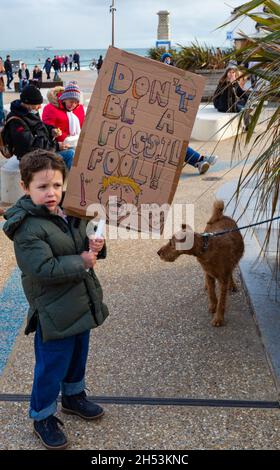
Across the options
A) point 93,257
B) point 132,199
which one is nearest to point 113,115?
point 132,199

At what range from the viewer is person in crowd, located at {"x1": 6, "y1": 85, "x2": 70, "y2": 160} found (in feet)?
20.6

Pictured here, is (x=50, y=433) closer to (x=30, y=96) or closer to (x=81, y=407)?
(x=81, y=407)

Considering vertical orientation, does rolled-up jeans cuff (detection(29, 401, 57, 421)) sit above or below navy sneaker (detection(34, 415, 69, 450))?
above

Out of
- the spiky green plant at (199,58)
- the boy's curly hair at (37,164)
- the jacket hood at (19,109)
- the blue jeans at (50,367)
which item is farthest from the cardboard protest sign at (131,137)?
the spiky green plant at (199,58)

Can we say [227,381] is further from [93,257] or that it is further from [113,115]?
[113,115]

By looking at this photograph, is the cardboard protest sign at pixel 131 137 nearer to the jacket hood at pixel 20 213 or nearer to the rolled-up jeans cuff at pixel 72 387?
the jacket hood at pixel 20 213

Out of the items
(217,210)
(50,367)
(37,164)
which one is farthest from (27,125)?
(50,367)

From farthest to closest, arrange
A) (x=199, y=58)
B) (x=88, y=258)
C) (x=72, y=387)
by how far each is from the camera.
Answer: (x=199, y=58), (x=72, y=387), (x=88, y=258)

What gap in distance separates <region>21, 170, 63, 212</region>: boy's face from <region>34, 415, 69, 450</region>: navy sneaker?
1.18 meters

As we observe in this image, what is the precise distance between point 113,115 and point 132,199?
449 mm

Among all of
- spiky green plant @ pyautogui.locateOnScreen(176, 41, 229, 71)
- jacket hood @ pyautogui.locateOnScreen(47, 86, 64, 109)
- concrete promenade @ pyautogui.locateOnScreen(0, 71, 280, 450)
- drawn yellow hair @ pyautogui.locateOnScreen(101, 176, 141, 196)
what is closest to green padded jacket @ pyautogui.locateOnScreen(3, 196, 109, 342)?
drawn yellow hair @ pyautogui.locateOnScreen(101, 176, 141, 196)

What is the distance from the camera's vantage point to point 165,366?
11.7 feet

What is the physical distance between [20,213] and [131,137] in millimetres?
700

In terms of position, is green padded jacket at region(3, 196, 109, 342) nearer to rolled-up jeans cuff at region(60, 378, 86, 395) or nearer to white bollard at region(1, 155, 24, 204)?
rolled-up jeans cuff at region(60, 378, 86, 395)
